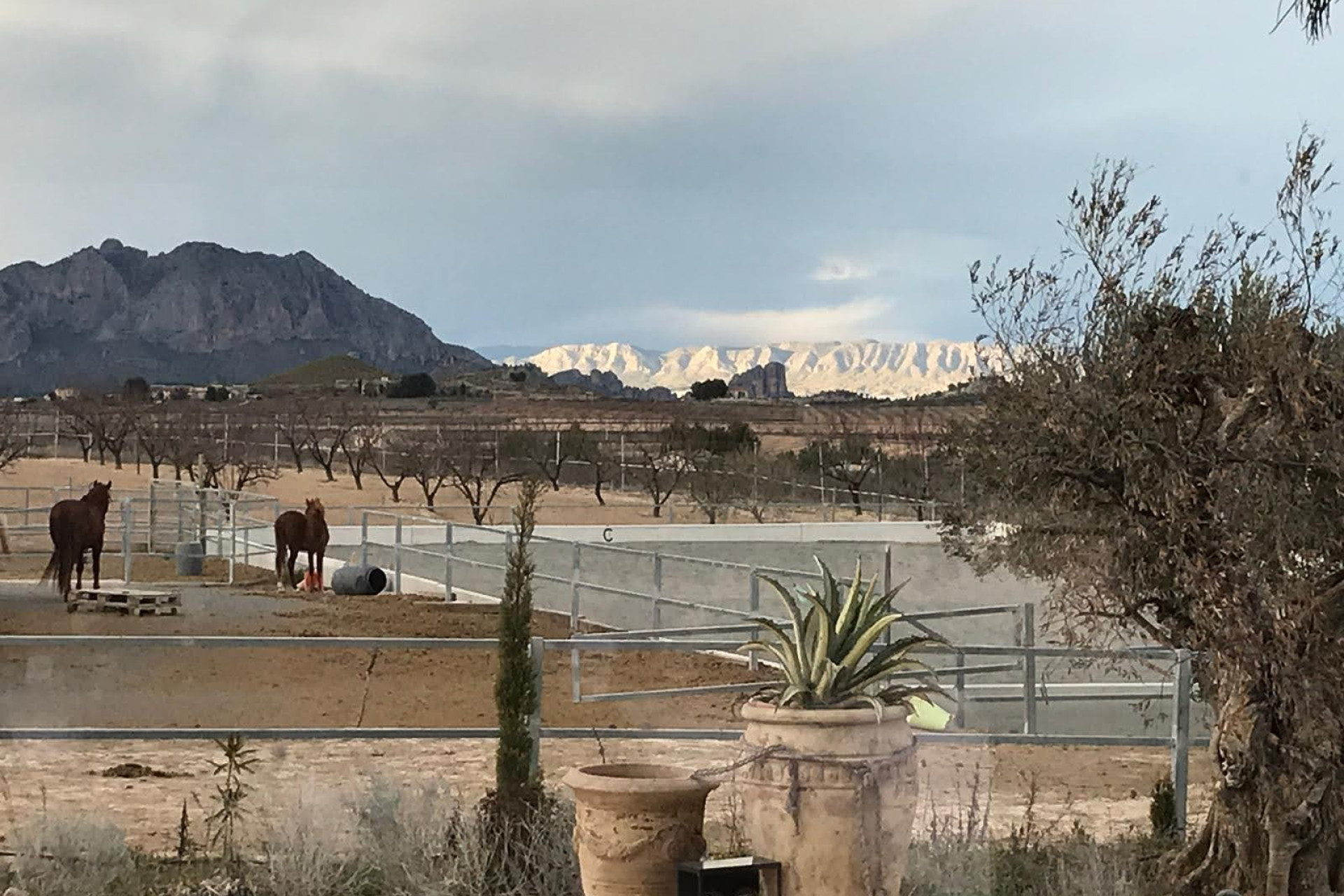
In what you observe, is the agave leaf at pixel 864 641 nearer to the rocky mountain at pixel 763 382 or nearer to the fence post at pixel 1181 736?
the fence post at pixel 1181 736

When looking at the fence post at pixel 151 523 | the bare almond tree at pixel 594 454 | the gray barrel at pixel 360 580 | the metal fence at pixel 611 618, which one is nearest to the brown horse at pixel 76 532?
the metal fence at pixel 611 618

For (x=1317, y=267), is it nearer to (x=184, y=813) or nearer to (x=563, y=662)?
(x=184, y=813)

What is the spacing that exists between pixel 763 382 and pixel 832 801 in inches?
4162

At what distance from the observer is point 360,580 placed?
21.6 metres

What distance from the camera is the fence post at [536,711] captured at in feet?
21.5

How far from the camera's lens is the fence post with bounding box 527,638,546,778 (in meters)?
6.54

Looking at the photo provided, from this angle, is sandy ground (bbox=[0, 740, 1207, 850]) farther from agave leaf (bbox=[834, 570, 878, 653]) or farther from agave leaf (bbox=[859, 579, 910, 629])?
agave leaf (bbox=[834, 570, 878, 653])

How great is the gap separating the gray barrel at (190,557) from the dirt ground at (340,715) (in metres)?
2.61

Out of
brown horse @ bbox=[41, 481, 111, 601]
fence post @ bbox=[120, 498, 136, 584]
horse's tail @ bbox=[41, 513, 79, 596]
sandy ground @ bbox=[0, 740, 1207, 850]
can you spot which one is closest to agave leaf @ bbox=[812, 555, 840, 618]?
sandy ground @ bbox=[0, 740, 1207, 850]

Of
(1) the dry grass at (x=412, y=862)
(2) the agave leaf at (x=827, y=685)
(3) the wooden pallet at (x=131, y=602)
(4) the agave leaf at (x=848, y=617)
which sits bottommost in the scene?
(3) the wooden pallet at (x=131, y=602)

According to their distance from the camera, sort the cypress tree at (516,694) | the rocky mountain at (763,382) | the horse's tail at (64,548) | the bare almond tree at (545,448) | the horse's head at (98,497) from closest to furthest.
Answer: the cypress tree at (516,694) → the horse's tail at (64,548) → the horse's head at (98,497) → the bare almond tree at (545,448) → the rocky mountain at (763,382)

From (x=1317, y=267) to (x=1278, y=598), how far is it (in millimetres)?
1314

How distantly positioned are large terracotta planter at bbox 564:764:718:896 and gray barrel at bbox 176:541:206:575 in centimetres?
1996

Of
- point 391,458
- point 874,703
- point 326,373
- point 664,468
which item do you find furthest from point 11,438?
point 326,373
